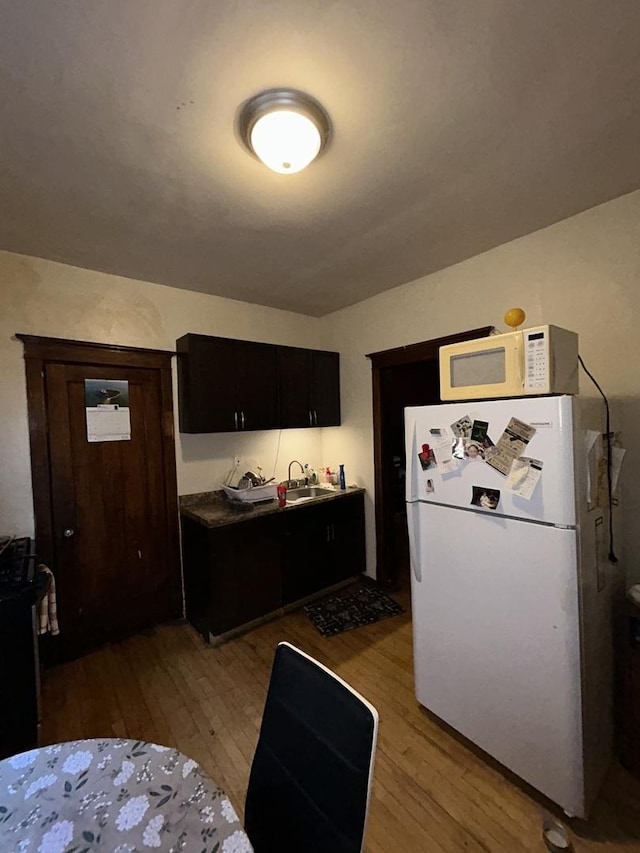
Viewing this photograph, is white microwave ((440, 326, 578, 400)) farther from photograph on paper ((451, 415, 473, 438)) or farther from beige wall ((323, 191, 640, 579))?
beige wall ((323, 191, 640, 579))

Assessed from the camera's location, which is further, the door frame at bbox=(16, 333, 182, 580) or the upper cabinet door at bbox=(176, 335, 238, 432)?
the upper cabinet door at bbox=(176, 335, 238, 432)

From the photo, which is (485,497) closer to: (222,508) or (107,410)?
(222,508)

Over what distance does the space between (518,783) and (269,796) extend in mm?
1287

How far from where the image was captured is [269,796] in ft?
2.98

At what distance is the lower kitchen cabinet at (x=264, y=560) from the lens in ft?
8.20

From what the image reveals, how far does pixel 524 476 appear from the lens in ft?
4.60

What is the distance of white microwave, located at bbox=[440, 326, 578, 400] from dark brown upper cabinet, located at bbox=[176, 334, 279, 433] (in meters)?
1.65

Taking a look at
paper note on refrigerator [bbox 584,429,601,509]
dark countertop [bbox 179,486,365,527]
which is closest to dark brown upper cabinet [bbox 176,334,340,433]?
dark countertop [bbox 179,486,365,527]

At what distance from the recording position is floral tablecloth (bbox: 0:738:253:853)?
0.74 m

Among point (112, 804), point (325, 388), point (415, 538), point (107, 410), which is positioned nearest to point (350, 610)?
point (415, 538)

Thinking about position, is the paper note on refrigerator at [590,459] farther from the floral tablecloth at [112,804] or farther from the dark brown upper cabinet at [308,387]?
the dark brown upper cabinet at [308,387]

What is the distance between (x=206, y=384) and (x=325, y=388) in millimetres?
1203

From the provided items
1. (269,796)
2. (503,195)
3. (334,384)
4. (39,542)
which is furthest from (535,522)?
(39,542)

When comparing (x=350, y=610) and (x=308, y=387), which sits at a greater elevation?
(x=308, y=387)
